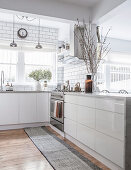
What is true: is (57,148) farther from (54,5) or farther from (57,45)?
(57,45)

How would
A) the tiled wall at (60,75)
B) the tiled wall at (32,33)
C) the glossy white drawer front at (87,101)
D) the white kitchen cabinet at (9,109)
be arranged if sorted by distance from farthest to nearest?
the tiled wall at (60,75) < the tiled wall at (32,33) < the white kitchen cabinet at (9,109) < the glossy white drawer front at (87,101)

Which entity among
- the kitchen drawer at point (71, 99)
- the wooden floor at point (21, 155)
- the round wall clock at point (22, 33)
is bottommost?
the wooden floor at point (21, 155)

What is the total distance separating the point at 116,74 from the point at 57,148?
419 centimetres

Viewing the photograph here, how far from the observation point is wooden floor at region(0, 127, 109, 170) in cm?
209

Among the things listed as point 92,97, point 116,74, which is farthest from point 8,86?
point 116,74

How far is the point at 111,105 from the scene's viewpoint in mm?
1922

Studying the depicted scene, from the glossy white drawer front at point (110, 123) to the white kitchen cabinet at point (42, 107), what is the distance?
221cm

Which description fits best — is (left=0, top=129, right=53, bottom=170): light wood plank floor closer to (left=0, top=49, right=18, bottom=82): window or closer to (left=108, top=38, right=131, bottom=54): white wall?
(left=0, top=49, right=18, bottom=82): window

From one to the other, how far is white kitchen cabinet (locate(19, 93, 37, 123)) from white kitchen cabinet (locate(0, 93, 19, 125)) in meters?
0.11

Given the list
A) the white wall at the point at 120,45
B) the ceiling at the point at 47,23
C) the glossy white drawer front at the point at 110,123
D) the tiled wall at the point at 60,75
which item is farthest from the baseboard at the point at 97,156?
the white wall at the point at 120,45

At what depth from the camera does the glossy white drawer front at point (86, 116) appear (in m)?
2.33

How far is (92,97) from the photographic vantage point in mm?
2318

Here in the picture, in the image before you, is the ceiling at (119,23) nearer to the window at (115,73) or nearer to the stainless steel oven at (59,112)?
the window at (115,73)

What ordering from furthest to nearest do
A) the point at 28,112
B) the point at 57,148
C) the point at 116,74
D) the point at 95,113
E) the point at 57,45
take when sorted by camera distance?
the point at 116,74 → the point at 57,45 → the point at 28,112 → the point at 57,148 → the point at 95,113
